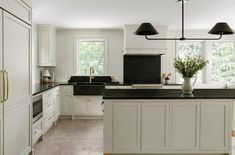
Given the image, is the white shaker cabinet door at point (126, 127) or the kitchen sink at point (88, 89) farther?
the kitchen sink at point (88, 89)

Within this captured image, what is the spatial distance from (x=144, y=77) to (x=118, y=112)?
11.0 ft

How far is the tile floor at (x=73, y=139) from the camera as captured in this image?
3965 mm

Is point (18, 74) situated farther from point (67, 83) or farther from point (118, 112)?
point (67, 83)

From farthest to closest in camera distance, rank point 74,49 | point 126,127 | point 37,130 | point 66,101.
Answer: point 74,49, point 66,101, point 37,130, point 126,127

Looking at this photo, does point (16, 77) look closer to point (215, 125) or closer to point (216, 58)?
point (215, 125)

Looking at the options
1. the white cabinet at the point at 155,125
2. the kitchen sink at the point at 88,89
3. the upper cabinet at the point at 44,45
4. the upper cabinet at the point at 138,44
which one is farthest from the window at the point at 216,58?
the white cabinet at the point at 155,125

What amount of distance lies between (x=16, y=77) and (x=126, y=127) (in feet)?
5.10

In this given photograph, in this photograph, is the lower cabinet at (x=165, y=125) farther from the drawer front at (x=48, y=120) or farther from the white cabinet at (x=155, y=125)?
the drawer front at (x=48, y=120)

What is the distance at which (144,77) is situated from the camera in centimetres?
671

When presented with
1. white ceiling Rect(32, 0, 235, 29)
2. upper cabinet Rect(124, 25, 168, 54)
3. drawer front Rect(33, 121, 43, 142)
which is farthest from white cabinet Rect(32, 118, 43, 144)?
upper cabinet Rect(124, 25, 168, 54)

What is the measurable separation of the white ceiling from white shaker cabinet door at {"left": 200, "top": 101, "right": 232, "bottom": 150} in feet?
5.49

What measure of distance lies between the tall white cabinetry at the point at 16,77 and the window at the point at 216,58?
451 cm

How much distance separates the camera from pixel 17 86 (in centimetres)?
316

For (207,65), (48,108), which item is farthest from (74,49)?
(207,65)
